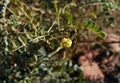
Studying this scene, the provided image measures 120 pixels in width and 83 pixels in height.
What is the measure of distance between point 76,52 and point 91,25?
55.4 inches

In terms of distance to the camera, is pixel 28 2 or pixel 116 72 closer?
pixel 28 2

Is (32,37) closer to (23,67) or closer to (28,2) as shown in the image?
(23,67)

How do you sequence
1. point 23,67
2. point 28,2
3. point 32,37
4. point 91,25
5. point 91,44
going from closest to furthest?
point 91,25 < point 32,37 < point 23,67 < point 28,2 < point 91,44

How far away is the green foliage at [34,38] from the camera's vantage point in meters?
1.52

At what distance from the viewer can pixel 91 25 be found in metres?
1.41

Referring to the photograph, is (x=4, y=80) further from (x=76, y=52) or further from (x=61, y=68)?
(x=76, y=52)

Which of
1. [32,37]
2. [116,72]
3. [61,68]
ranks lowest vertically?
[116,72]

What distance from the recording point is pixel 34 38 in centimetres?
155

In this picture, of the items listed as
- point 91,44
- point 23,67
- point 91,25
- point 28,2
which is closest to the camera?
point 91,25

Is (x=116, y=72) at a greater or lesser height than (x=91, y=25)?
lesser

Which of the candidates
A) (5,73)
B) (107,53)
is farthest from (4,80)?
(107,53)

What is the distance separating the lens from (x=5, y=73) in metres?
1.98

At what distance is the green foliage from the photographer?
1.52 meters

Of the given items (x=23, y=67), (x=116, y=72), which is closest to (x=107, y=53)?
(x=116, y=72)
